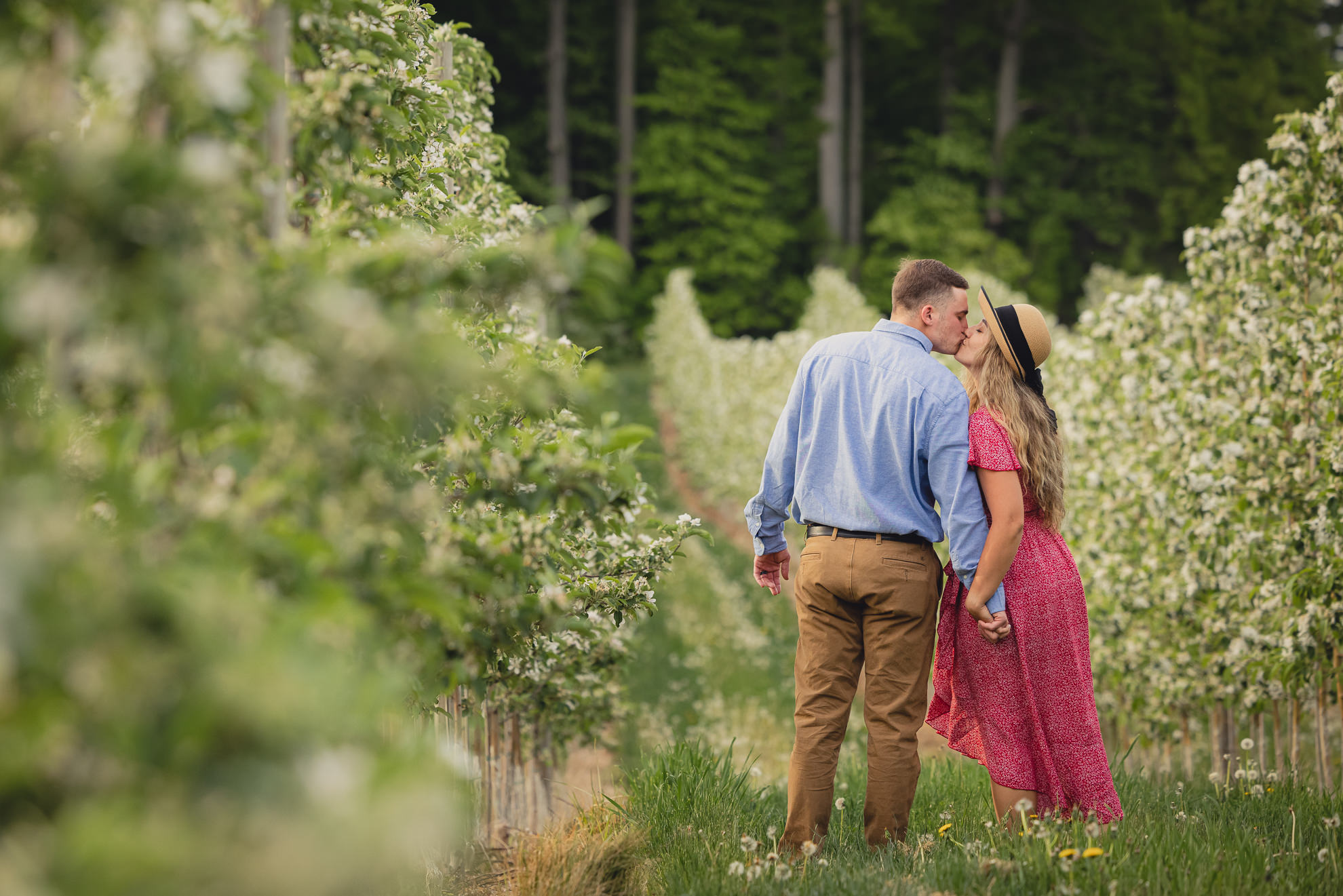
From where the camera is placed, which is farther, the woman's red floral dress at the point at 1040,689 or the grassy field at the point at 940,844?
the woman's red floral dress at the point at 1040,689

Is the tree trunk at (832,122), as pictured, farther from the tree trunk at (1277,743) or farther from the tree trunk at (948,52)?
the tree trunk at (1277,743)

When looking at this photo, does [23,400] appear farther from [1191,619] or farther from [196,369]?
[1191,619]

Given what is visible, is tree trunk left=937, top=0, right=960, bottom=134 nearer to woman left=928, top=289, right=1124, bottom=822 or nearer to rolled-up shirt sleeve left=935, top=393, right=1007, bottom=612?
woman left=928, top=289, right=1124, bottom=822

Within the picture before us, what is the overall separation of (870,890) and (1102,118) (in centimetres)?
3003

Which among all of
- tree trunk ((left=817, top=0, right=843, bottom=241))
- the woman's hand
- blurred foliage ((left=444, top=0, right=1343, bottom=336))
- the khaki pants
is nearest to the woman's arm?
the woman's hand

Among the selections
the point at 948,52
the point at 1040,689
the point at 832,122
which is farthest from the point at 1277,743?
the point at 948,52

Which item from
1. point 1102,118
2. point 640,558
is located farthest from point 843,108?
point 640,558

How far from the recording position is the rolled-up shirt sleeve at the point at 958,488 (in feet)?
9.42

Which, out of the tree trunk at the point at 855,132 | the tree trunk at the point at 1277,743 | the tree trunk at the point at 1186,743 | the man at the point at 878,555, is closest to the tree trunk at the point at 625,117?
the tree trunk at the point at 855,132

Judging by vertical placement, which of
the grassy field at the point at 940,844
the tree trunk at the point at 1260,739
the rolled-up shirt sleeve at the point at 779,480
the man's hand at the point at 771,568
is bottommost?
the tree trunk at the point at 1260,739

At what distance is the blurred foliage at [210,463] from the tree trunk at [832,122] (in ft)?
86.6

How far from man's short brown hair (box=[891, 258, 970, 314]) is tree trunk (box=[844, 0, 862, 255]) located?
82.4 feet

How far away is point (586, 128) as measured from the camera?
2634 cm

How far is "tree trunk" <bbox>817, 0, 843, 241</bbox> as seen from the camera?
26844mm
